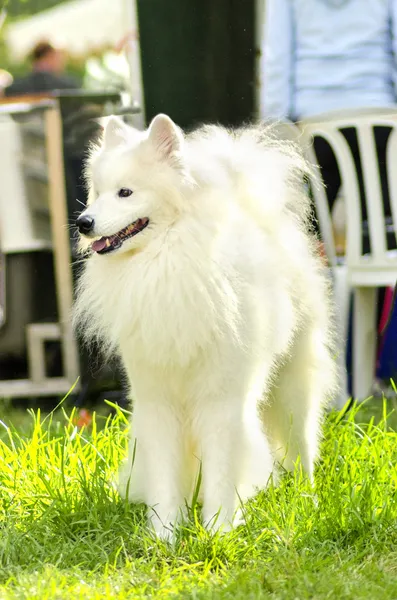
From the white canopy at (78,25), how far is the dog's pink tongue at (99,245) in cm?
299

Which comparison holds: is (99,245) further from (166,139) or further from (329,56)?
(329,56)

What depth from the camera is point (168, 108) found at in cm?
547

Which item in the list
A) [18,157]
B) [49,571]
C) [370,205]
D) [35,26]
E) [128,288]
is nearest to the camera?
[49,571]

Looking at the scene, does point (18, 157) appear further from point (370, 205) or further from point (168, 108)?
point (370, 205)

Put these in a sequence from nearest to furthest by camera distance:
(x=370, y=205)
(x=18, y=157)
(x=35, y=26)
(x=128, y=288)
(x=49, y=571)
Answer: (x=49, y=571) < (x=128, y=288) < (x=370, y=205) < (x=18, y=157) < (x=35, y=26)

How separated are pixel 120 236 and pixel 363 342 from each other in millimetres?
2298

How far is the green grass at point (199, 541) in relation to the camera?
2.68 metres

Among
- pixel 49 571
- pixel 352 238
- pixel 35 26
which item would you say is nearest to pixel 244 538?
pixel 49 571

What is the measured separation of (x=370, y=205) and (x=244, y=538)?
209 centimetres

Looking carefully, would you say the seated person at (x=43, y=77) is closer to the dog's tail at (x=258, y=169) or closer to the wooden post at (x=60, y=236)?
the wooden post at (x=60, y=236)

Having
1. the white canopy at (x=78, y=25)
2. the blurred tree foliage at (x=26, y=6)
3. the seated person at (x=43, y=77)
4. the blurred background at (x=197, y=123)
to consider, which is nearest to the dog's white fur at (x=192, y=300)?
the blurred background at (x=197, y=123)

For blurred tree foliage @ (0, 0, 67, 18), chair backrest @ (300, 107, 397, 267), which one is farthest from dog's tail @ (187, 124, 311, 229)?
blurred tree foliage @ (0, 0, 67, 18)

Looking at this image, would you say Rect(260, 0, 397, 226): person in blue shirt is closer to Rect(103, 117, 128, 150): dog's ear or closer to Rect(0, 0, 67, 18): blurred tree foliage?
Rect(103, 117, 128, 150): dog's ear

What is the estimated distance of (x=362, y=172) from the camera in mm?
4602
